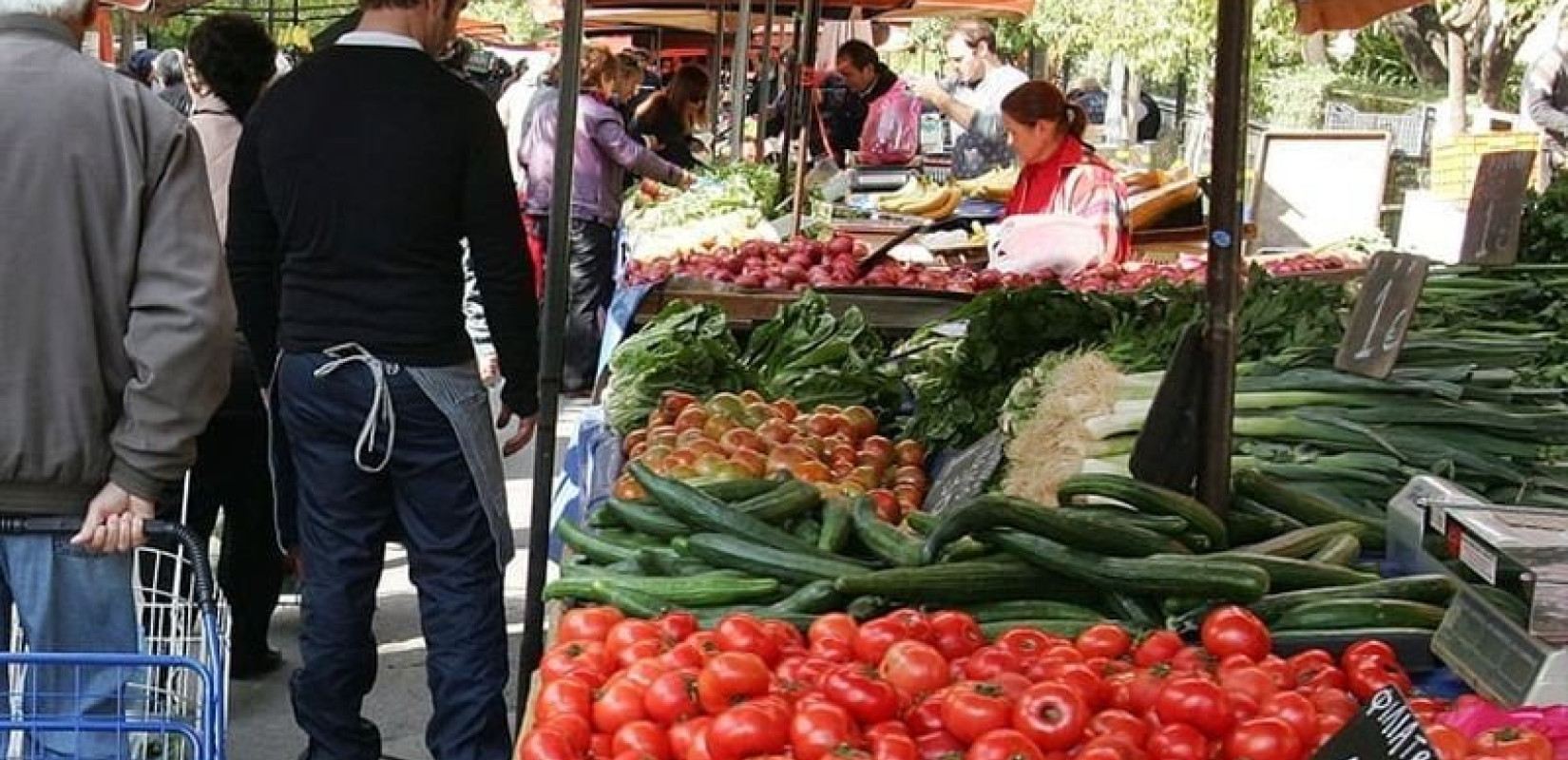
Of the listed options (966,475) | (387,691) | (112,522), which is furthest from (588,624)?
(387,691)

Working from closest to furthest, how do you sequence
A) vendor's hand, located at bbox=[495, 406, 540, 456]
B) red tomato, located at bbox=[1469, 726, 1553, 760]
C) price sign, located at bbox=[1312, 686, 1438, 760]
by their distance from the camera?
price sign, located at bbox=[1312, 686, 1438, 760] < red tomato, located at bbox=[1469, 726, 1553, 760] < vendor's hand, located at bbox=[495, 406, 540, 456]

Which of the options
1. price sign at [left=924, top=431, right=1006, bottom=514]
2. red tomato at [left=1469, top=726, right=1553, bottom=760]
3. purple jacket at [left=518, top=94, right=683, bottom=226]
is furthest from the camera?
purple jacket at [left=518, top=94, right=683, bottom=226]

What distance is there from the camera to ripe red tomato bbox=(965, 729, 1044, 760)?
2438mm

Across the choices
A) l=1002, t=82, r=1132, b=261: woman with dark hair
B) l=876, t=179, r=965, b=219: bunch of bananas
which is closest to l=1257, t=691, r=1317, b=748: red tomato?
l=1002, t=82, r=1132, b=261: woman with dark hair

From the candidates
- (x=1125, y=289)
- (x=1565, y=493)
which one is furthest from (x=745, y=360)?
(x=1565, y=493)

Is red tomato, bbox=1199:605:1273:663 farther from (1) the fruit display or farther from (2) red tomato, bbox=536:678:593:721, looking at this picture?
(1) the fruit display

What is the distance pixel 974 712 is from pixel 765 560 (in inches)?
34.8

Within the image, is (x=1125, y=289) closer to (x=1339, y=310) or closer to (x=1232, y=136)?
(x=1339, y=310)

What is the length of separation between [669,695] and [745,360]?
10.9ft

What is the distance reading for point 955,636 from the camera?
3062 millimetres

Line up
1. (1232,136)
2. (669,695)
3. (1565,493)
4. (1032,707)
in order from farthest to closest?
(1565,493) < (1232,136) < (669,695) < (1032,707)

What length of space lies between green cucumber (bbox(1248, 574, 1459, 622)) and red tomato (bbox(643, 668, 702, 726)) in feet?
3.46

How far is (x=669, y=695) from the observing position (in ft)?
8.93

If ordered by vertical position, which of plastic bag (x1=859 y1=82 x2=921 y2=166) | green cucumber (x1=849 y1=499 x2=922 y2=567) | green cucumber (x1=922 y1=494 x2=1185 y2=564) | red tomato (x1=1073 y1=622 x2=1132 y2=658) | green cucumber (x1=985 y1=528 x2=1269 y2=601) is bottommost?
red tomato (x1=1073 y1=622 x2=1132 y2=658)
